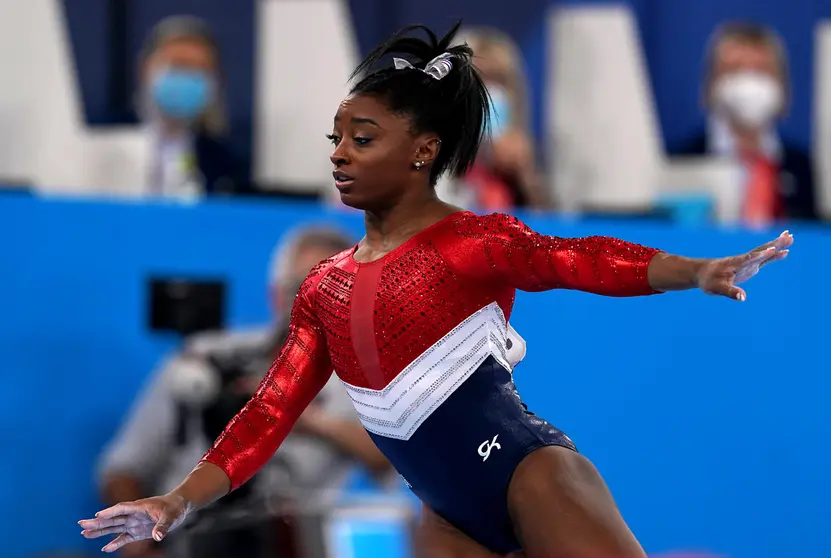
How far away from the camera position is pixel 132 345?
142 inches

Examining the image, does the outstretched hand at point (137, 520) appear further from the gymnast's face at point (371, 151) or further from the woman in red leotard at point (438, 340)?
the gymnast's face at point (371, 151)

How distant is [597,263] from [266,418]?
626mm

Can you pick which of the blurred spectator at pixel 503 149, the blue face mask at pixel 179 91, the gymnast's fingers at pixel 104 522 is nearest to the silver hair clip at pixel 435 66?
the gymnast's fingers at pixel 104 522

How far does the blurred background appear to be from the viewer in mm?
3441

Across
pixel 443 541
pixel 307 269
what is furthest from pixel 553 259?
pixel 307 269

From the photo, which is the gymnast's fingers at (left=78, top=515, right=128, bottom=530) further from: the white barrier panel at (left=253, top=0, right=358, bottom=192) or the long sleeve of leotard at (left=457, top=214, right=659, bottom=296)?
the white barrier panel at (left=253, top=0, right=358, bottom=192)

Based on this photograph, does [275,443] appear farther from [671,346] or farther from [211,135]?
[211,135]

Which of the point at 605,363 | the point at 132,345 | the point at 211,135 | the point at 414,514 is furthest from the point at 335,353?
the point at 211,135

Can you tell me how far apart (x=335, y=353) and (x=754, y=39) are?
3433 millimetres

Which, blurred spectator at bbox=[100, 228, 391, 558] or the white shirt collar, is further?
the white shirt collar

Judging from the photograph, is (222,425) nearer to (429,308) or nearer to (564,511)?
(429,308)

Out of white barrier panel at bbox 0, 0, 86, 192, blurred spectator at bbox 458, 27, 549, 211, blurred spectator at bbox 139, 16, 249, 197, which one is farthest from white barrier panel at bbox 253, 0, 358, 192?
white barrier panel at bbox 0, 0, 86, 192

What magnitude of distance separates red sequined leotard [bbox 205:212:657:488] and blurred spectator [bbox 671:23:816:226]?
3.06 m

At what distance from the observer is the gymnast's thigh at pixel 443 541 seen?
2029 millimetres
